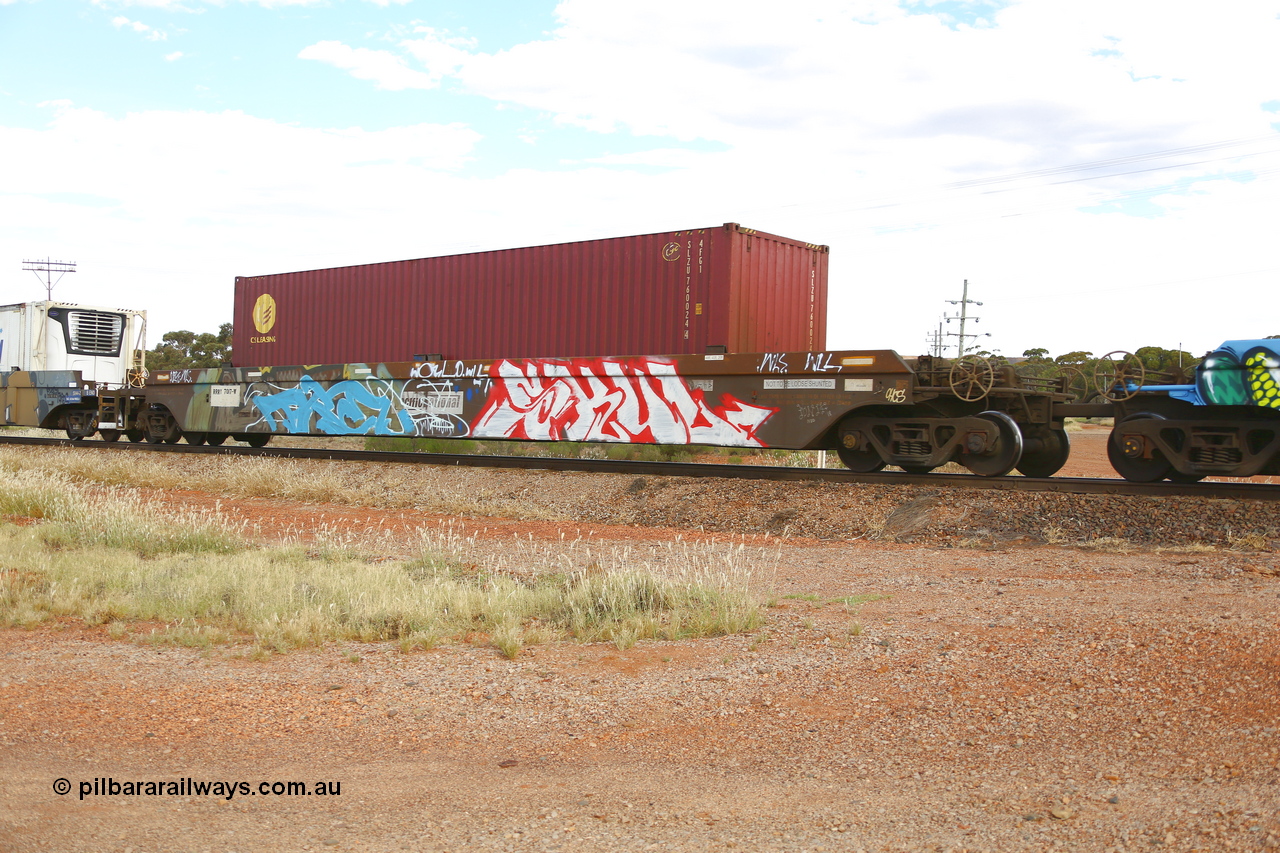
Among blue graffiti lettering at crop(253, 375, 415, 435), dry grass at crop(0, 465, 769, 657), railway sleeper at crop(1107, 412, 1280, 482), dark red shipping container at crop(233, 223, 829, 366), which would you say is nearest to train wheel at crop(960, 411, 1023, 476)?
railway sleeper at crop(1107, 412, 1280, 482)

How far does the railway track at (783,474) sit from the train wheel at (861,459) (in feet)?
0.86

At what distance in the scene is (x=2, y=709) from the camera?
4.61 meters

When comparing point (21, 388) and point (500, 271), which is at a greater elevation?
point (500, 271)

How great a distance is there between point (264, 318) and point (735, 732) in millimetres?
16260

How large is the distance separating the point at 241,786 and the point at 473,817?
3.23 feet

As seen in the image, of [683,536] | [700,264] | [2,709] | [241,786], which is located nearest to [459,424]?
[700,264]

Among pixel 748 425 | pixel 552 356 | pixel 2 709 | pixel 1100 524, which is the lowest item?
pixel 2 709

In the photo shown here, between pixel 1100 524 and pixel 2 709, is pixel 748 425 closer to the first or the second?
pixel 1100 524

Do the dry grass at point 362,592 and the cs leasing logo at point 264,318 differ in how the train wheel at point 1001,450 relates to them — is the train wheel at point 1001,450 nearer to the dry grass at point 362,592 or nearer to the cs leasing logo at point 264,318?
the dry grass at point 362,592

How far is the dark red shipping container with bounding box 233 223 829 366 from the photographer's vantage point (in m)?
13.1

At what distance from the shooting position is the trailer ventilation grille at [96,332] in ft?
67.8

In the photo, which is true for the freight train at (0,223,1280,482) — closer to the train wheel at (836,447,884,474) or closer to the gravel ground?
the train wheel at (836,447,884,474)

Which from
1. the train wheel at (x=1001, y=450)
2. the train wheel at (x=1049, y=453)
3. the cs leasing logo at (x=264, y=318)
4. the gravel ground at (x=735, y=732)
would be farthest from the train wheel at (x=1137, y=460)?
the cs leasing logo at (x=264, y=318)

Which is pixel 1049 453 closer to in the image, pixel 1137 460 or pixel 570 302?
pixel 1137 460
